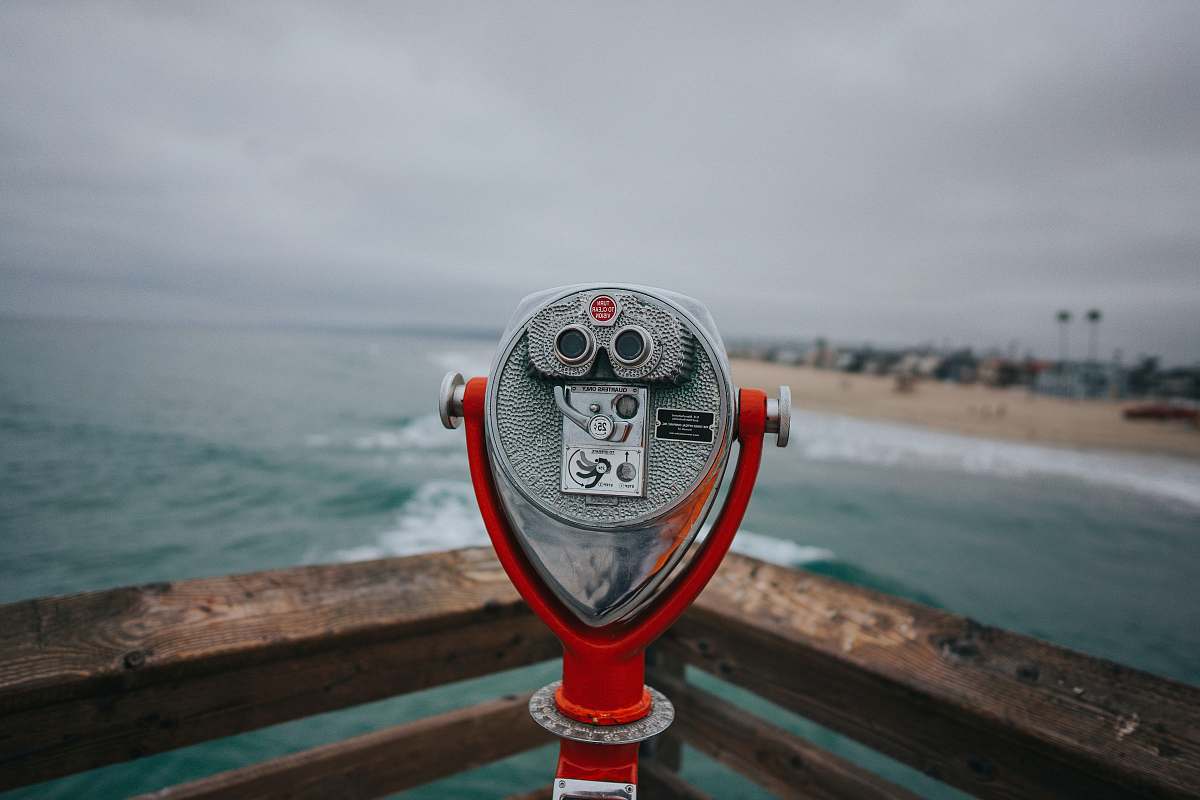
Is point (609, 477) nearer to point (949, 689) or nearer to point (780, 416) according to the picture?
point (780, 416)

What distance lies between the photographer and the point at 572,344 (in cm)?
91

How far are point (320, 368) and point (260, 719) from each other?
125ft

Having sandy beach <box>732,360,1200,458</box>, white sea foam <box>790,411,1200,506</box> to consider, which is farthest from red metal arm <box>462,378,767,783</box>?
sandy beach <box>732,360,1200,458</box>

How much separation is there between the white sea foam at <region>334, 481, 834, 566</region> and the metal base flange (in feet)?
20.1

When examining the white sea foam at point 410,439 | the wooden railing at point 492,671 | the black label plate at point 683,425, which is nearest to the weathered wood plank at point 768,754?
the wooden railing at point 492,671

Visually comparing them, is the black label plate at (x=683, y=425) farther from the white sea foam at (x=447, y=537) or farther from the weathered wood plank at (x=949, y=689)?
the white sea foam at (x=447, y=537)

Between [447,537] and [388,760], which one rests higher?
[388,760]

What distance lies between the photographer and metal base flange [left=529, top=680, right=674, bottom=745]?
885 millimetres

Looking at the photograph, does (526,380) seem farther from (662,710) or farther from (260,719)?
(260,719)

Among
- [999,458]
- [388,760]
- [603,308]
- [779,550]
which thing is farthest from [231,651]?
[999,458]

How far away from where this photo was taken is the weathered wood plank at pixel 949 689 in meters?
0.97

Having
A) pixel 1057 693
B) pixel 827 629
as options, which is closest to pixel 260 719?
pixel 827 629

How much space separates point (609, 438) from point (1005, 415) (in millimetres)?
25965

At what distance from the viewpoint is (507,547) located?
92 centimetres
